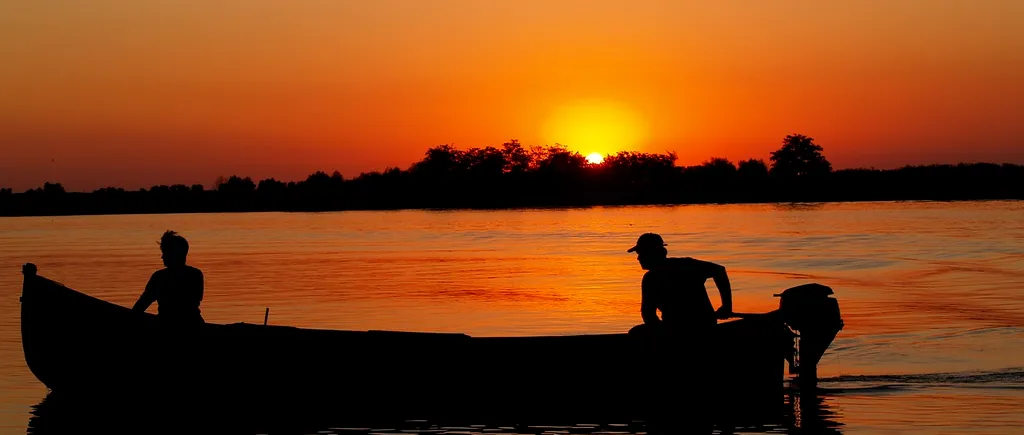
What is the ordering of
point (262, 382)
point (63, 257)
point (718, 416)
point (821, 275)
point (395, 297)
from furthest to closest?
point (63, 257)
point (821, 275)
point (395, 297)
point (262, 382)
point (718, 416)

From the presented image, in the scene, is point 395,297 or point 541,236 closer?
point 395,297

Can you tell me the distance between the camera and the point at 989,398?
47.7ft

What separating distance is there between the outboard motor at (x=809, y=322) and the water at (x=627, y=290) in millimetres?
475

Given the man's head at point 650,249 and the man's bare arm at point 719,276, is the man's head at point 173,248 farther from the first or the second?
the man's bare arm at point 719,276

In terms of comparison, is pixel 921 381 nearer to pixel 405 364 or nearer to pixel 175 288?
pixel 405 364

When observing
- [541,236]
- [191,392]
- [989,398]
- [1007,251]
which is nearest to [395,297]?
[191,392]

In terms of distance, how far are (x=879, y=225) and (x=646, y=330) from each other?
205ft

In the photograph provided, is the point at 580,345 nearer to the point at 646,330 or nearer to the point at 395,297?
the point at 646,330

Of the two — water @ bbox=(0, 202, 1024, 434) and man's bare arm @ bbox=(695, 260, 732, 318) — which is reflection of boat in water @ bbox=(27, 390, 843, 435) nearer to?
water @ bbox=(0, 202, 1024, 434)

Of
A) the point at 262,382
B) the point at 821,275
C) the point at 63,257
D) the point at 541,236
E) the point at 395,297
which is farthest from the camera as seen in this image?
the point at 541,236

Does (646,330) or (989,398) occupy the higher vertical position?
(646,330)

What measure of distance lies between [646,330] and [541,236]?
55844 mm

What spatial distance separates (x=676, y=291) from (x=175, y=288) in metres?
5.60

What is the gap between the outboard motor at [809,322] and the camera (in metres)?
14.3
